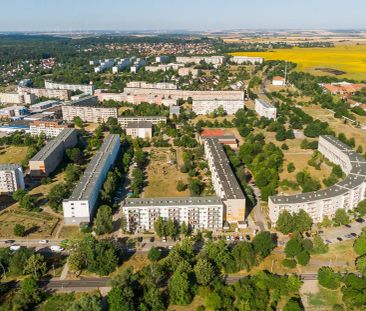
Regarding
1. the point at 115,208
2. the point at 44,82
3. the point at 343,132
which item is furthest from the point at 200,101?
the point at 44,82

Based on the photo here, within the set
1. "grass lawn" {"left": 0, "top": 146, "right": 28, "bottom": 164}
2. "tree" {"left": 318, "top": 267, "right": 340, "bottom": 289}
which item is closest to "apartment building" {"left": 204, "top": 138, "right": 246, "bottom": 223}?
"tree" {"left": 318, "top": 267, "right": 340, "bottom": 289}

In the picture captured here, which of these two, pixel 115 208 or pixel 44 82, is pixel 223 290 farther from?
pixel 44 82

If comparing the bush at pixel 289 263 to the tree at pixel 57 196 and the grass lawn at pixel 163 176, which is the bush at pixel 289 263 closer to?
the grass lawn at pixel 163 176

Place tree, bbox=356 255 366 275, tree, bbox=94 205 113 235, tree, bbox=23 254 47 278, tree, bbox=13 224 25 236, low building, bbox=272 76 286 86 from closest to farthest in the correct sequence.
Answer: tree, bbox=356 255 366 275
tree, bbox=23 254 47 278
tree, bbox=94 205 113 235
tree, bbox=13 224 25 236
low building, bbox=272 76 286 86

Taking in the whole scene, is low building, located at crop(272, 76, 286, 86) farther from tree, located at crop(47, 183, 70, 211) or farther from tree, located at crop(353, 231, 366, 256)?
tree, located at crop(353, 231, 366, 256)

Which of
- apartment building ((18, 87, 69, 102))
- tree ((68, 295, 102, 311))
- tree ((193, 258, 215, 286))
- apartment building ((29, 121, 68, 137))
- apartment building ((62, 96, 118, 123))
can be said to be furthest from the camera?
apartment building ((18, 87, 69, 102))

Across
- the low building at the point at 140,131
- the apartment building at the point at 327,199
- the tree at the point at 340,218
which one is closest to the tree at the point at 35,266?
the apartment building at the point at 327,199

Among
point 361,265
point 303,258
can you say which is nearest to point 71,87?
point 303,258
